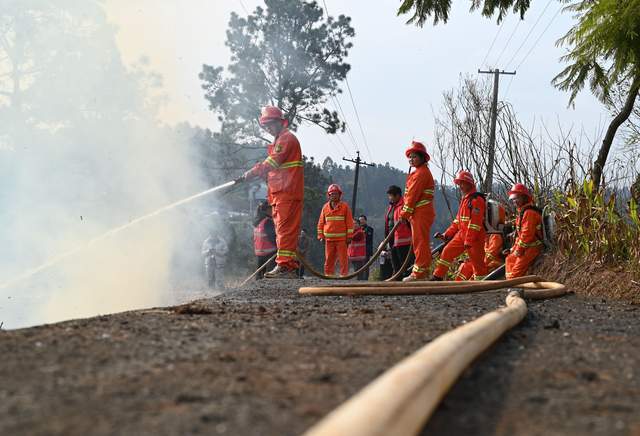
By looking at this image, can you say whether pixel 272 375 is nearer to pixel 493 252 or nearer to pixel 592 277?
pixel 592 277

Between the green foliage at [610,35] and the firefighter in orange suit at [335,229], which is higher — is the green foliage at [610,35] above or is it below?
above

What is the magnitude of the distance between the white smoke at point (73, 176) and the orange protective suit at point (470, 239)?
5346 millimetres

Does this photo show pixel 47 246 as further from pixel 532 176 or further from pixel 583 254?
pixel 583 254

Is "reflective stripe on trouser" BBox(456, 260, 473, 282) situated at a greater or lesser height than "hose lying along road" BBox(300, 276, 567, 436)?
lesser

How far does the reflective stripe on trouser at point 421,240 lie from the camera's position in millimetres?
9625

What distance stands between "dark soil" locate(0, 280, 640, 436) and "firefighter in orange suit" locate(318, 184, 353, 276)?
29.0 feet

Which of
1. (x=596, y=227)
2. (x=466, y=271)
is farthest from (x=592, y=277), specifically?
(x=466, y=271)

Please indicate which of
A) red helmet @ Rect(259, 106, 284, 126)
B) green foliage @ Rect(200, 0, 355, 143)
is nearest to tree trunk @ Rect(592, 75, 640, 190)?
red helmet @ Rect(259, 106, 284, 126)

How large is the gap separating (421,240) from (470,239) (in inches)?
25.9

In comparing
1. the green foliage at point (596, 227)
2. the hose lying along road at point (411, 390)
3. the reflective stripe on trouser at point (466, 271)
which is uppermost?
the green foliage at point (596, 227)

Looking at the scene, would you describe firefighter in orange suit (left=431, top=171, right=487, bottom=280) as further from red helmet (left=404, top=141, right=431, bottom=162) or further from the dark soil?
the dark soil

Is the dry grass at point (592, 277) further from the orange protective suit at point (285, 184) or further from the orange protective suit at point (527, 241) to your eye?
the orange protective suit at point (285, 184)

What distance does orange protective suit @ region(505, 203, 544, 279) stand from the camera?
909cm

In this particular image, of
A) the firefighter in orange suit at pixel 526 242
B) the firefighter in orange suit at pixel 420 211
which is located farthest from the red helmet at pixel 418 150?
the firefighter in orange suit at pixel 526 242
